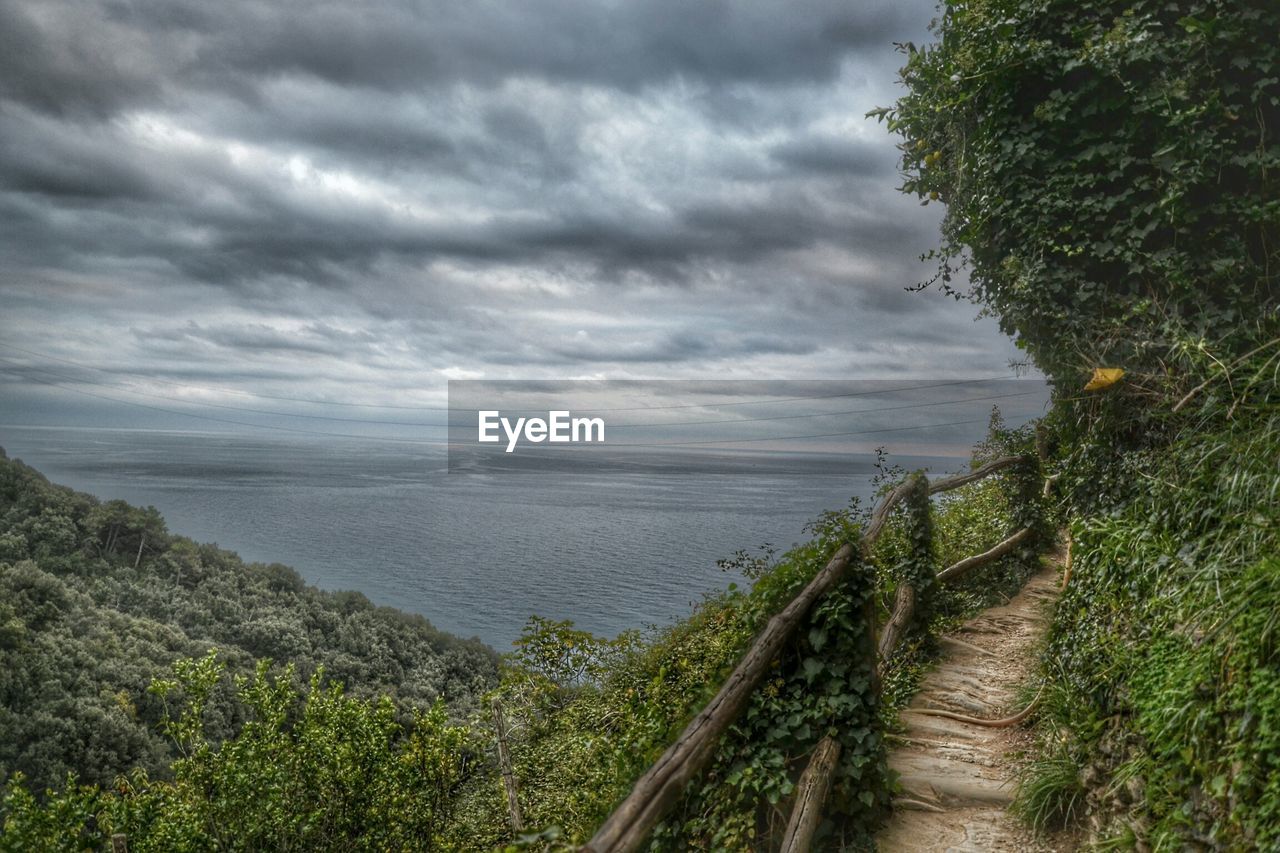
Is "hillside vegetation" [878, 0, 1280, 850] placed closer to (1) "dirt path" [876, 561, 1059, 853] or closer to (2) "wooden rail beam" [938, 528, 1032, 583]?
(1) "dirt path" [876, 561, 1059, 853]

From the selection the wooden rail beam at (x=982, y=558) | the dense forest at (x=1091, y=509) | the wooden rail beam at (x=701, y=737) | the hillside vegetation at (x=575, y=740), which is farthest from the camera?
the wooden rail beam at (x=982, y=558)

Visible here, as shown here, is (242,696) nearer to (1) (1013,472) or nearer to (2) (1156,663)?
(1) (1013,472)

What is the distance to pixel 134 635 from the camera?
103 feet

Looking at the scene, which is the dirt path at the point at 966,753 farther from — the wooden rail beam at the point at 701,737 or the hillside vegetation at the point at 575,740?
the wooden rail beam at the point at 701,737

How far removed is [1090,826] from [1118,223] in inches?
147

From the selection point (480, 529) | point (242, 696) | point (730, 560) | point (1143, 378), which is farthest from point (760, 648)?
point (480, 529)

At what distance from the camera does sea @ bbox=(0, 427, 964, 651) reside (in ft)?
160

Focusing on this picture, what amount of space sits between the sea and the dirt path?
3425mm

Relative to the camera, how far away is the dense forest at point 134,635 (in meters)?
23.5

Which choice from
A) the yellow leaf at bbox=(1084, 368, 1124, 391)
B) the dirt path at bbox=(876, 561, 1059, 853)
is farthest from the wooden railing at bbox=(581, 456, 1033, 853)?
the yellow leaf at bbox=(1084, 368, 1124, 391)

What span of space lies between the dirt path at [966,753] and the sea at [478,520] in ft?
11.2

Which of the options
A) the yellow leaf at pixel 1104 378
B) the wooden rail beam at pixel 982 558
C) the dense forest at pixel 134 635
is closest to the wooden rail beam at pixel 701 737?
the yellow leaf at pixel 1104 378

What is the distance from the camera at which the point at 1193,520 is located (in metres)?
3.33

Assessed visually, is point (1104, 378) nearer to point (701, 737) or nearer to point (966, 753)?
point (966, 753)
